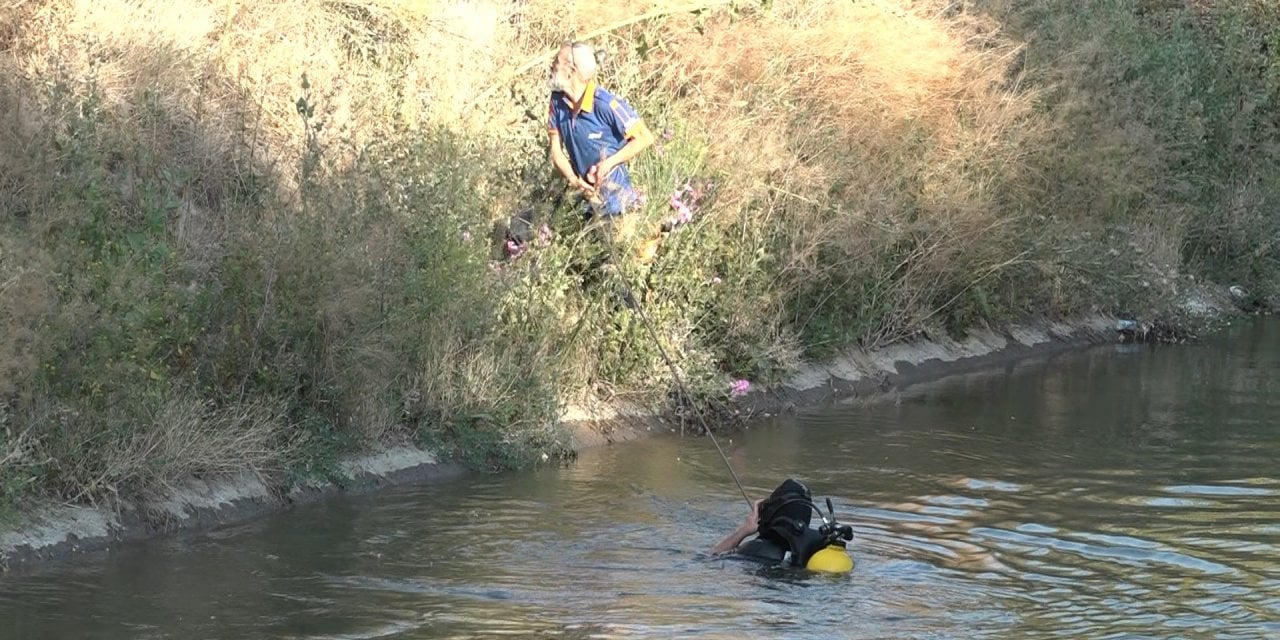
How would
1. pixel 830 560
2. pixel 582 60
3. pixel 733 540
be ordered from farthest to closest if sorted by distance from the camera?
pixel 582 60, pixel 733 540, pixel 830 560

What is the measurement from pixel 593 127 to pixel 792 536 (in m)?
4.47

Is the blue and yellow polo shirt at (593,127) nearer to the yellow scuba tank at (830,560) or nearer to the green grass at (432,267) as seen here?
the green grass at (432,267)

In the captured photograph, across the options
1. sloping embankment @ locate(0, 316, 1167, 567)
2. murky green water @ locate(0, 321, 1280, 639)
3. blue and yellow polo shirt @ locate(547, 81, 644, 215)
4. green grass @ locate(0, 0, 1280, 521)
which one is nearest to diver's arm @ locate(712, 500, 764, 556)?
murky green water @ locate(0, 321, 1280, 639)

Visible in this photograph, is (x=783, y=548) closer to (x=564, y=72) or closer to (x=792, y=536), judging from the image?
(x=792, y=536)

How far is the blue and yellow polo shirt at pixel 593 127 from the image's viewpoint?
12.4 meters

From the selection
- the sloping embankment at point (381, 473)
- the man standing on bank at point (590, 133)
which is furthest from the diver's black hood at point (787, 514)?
the man standing on bank at point (590, 133)

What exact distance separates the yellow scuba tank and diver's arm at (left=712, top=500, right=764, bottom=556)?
41 cm

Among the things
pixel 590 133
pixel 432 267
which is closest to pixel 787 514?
pixel 432 267

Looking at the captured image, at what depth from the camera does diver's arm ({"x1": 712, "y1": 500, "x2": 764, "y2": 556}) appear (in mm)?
9078

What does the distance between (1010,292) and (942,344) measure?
149cm

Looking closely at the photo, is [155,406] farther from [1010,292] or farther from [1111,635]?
[1010,292]

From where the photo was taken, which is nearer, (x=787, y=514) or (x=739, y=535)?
(x=787, y=514)

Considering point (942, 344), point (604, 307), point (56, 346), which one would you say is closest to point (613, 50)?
point (604, 307)

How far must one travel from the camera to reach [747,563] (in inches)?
356
